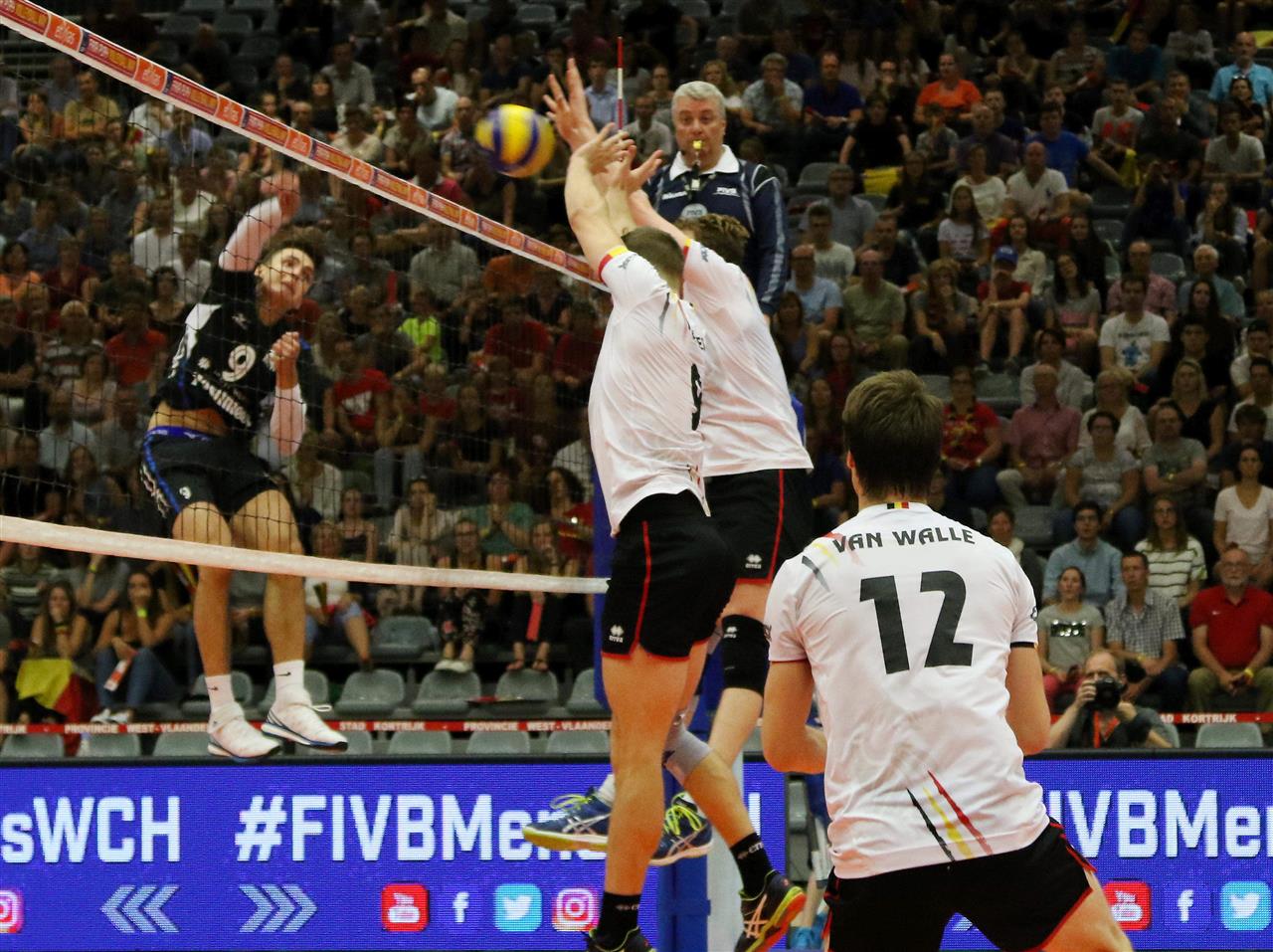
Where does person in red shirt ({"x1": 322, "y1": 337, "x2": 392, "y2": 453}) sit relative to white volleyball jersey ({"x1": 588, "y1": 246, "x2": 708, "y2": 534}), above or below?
above

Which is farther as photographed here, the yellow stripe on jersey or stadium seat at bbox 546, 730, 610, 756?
stadium seat at bbox 546, 730, 610, 756

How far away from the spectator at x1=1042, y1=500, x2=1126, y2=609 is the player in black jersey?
6912 mm

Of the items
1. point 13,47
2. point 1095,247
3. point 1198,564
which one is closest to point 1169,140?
point 1095,247

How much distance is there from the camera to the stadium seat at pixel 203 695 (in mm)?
12539

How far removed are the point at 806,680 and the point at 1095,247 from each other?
1182cm

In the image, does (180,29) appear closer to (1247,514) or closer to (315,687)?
(315,687)

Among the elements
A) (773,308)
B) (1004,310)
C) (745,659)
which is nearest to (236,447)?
(745,659)

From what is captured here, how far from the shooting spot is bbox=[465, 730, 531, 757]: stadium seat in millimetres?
11250

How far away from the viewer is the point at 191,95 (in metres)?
6.05

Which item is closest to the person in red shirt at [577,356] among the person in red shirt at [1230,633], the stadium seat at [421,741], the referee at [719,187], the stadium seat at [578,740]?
the stadium seat at [578,740]

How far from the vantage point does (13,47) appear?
20234 millimetres

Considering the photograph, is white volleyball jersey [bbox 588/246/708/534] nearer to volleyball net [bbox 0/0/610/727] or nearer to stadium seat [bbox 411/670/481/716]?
volleyball net [bbox 0/0/610/727]

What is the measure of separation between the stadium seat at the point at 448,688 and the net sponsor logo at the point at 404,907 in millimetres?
2502

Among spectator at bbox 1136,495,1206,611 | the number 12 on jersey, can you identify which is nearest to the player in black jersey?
the number 12 on jersey
